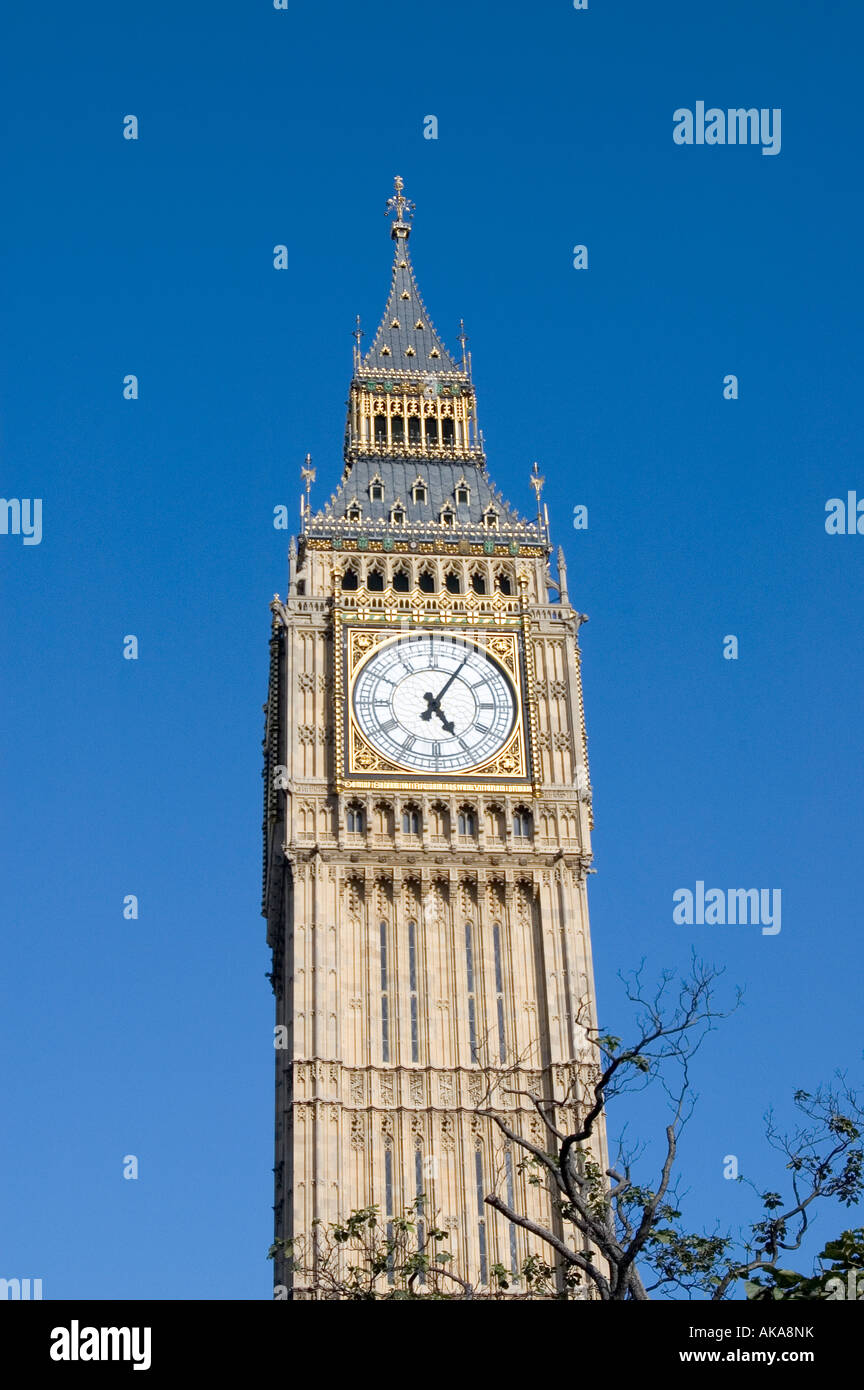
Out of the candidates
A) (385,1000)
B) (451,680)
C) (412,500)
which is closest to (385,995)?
(385,1000)

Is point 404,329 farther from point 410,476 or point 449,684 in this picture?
point 449,684

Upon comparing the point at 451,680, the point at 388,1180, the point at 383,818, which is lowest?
the point at 388,1180

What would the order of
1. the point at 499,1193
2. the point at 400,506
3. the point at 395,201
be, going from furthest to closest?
the point at 395,201 → the point at 400,506 → the point at 499,1193

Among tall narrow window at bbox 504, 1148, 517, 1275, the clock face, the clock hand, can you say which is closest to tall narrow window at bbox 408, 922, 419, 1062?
tall narrow window at bbox 504, 1148, 517, 1275
